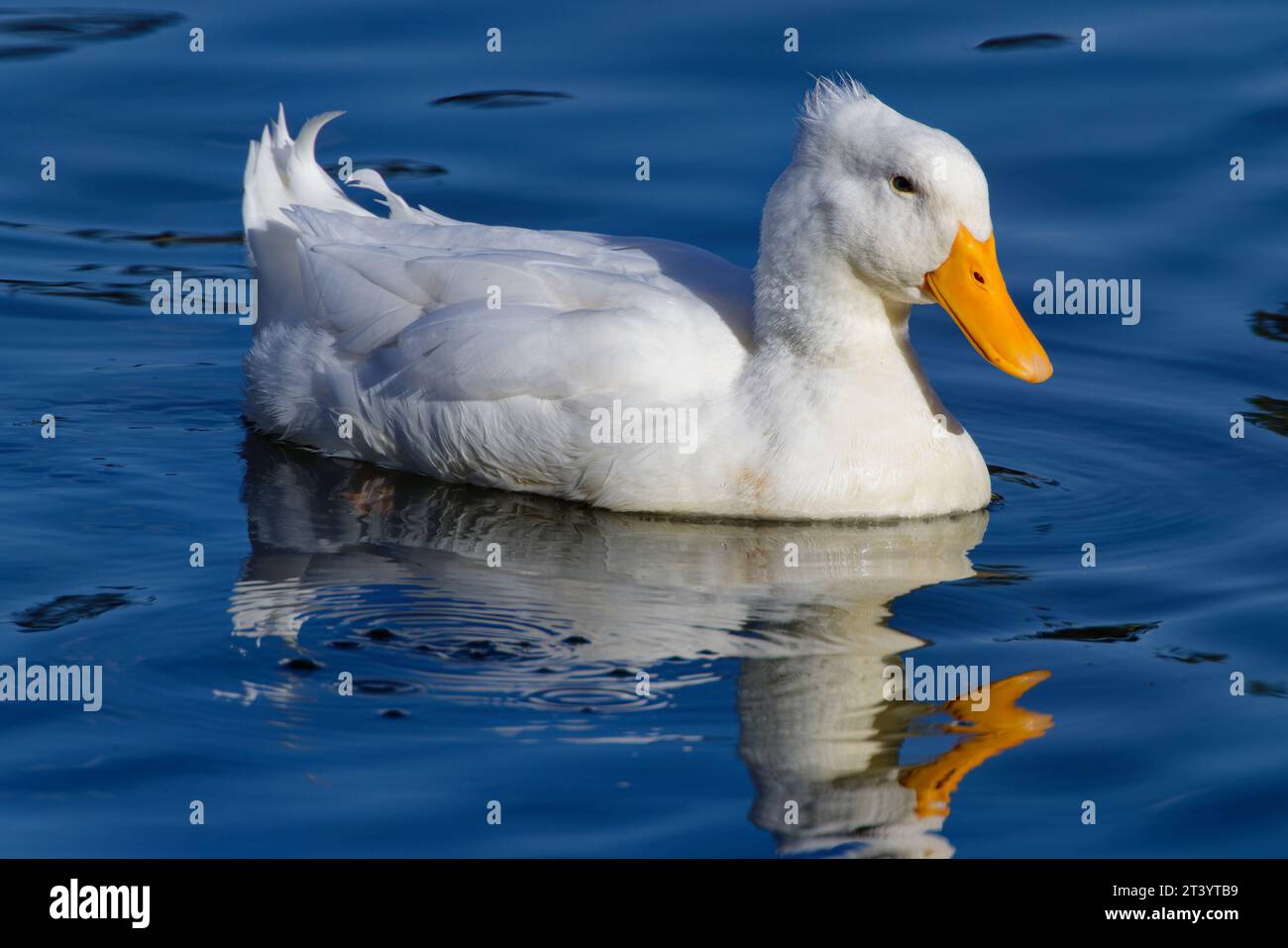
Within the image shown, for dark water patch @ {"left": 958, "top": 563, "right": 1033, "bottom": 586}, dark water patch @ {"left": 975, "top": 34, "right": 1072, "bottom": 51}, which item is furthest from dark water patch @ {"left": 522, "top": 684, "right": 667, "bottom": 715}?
dark water patch @ {"left": 975, "top": 34, "right": 1072, "bottom": 51}

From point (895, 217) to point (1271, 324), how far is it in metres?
3.28

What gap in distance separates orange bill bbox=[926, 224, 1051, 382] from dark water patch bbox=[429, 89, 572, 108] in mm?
5378

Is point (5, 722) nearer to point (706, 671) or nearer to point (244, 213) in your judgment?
point (706, 671)

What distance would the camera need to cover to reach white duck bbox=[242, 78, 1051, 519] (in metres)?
8.24

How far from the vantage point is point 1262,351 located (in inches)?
405

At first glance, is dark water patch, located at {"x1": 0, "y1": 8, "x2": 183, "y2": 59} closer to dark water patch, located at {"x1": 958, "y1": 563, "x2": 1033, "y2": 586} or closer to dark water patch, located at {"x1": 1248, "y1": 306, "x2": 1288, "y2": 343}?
dark water patch, located at {"x1": 1248, "y1": 306, "x2": 1288, "y2": 343}

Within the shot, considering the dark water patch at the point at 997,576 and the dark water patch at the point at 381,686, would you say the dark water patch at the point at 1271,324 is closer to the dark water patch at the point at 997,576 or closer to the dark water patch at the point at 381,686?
the dark water patch at the point at 997,576

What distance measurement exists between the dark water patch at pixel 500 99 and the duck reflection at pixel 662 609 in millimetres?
4358

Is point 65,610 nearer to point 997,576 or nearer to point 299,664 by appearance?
point 299,664

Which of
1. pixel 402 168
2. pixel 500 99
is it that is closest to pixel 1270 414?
pixel 402 168

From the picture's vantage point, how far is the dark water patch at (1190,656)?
718 cm

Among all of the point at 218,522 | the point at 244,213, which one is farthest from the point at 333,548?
the point at 244,213

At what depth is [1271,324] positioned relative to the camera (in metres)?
10.6

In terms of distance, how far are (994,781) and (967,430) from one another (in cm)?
360
